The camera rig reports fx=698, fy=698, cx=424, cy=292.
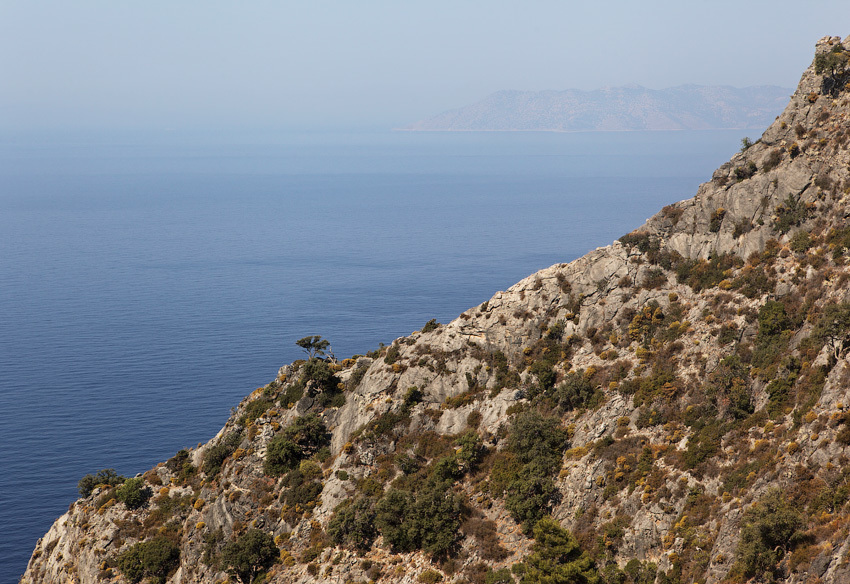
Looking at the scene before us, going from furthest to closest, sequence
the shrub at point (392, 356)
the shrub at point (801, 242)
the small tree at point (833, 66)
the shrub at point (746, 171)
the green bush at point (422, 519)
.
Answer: the shrub at point (392, 356), the shrub at point (746, 171), the small tree at point (833, 66), the shrub at point (801, 242), the green bush at point (422, 519)

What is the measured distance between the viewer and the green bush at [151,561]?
208 ft

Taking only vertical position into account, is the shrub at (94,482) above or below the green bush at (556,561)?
below

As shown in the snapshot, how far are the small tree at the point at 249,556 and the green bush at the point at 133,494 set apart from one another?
16575 mm

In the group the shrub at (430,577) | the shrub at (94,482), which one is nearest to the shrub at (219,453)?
the shrub at (94,482)

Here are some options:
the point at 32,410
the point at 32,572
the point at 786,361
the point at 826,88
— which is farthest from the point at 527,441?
the point at 32,410

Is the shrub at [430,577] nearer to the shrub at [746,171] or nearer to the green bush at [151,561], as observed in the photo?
the green bush at [151,561]

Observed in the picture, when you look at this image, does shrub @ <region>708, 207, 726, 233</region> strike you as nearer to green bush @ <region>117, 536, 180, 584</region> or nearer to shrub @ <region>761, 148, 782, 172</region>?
shrub @ <region>761, 148, 782, 172</region>

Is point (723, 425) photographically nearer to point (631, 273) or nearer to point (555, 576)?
point (555, 576)

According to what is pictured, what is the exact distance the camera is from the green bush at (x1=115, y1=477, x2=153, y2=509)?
70.1 meters

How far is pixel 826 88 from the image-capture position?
6125 centimetres

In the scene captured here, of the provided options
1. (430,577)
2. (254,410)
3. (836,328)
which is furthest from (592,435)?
(254,410)

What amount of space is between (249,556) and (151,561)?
500 inches

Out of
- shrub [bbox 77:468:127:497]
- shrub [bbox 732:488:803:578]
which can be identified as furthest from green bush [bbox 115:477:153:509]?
shrub [bbox 732:488:803:578]

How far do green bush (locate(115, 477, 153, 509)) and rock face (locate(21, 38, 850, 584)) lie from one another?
1.19 feet
